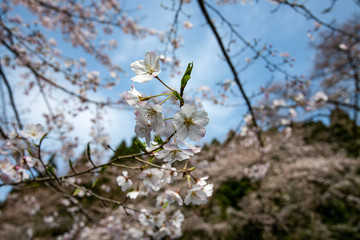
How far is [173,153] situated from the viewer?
2.68ft

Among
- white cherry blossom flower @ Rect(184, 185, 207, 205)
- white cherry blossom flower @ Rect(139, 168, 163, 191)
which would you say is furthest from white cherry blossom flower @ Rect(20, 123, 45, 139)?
white cherry blossom flower @ Rect(184, 185, 207, 205)

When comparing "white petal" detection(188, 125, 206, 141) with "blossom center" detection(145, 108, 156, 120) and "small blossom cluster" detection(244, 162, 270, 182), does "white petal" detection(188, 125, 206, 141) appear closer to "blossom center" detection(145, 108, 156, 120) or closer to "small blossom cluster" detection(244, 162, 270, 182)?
"blossom center" detection(145, 108, 156, 120)

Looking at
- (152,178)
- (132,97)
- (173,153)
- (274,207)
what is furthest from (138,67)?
(274,207)

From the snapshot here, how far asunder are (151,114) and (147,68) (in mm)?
220

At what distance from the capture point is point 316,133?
1183 cm

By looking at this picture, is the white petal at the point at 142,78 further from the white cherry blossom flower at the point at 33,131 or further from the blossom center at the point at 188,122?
the white cherry blossom flower at the point at 33,131

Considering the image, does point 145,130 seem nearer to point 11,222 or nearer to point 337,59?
point 11,222

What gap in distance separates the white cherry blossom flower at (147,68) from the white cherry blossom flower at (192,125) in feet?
0.64

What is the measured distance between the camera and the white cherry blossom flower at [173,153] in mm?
749

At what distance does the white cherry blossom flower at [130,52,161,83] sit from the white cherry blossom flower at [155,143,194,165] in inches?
10.2

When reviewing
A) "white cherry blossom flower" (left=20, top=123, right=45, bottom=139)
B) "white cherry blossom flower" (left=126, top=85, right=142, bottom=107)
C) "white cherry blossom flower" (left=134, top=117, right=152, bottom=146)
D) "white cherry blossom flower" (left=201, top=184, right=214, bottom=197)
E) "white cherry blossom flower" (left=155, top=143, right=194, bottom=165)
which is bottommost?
"white cherry blossom flower" (left=201, top=184, right=214, bottom=197)

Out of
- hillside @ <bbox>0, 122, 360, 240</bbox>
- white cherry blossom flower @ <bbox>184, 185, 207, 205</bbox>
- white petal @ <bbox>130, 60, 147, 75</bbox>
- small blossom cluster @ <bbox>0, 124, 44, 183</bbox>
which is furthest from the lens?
hillside @ <bbox>0, 122, 360, 240</bbox>

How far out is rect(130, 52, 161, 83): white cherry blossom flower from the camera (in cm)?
77

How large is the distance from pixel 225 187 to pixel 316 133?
7263 mm
